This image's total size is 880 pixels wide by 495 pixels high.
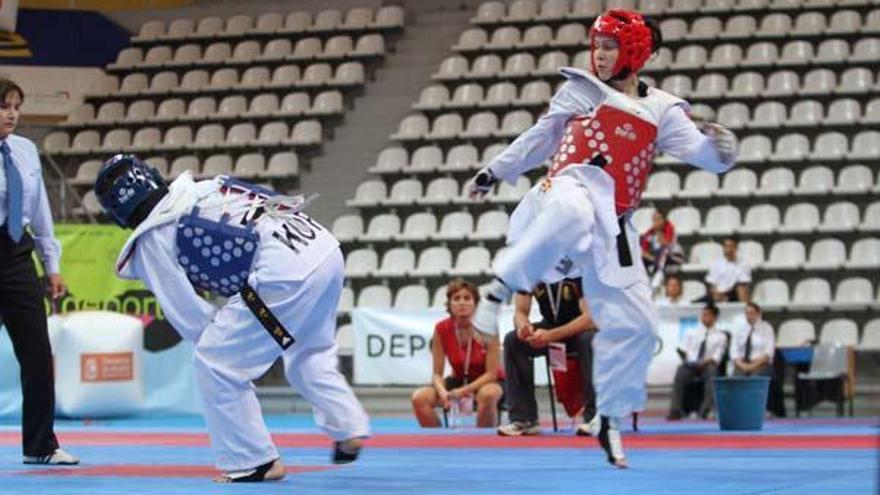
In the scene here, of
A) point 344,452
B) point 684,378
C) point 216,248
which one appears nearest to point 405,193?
point 684,378

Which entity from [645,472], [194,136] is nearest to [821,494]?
[645,472]

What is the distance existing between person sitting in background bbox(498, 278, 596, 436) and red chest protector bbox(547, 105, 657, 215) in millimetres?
3159

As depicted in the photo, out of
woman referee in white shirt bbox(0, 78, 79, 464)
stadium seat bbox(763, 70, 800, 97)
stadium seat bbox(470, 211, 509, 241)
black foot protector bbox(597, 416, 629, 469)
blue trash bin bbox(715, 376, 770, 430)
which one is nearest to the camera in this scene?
black foot protector bbox(597, 416, 629, 469)

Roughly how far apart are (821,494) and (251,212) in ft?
7.51

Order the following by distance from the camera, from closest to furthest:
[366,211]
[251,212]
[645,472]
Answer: [251,212], [645,472], [366,211]

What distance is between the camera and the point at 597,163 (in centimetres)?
623

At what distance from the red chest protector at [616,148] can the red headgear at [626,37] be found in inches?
8.1

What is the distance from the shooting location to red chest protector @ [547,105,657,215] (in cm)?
625

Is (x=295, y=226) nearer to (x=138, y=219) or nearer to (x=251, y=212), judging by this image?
(x=251, y=212)

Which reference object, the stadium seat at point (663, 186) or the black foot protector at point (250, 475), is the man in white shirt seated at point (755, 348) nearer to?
the stadium seat at point (663, 186)

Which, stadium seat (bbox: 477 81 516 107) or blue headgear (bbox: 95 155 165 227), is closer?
blue headgear (bbox: 95 155 165 227)

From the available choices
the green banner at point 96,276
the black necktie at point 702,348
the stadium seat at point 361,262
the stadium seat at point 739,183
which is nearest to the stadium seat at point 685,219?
the stadium seat at point 739,183

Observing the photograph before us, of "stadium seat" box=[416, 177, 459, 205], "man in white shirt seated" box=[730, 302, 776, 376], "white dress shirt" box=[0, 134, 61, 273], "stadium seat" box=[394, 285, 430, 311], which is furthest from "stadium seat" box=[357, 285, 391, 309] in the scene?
"white dress shirt" box=[0, 134, 61, 273]

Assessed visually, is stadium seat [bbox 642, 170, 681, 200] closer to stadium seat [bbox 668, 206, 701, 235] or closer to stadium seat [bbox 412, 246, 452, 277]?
stadium seat [bbox 668, 206, 701, 235]
